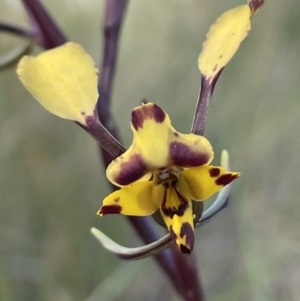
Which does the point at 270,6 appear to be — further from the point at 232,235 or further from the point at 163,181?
the point at 163,181

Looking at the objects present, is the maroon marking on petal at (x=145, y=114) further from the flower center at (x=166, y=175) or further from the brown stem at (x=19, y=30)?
the brown stem at (x=19, y=30)

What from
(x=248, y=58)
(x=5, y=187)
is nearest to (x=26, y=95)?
(x=5, y=187)

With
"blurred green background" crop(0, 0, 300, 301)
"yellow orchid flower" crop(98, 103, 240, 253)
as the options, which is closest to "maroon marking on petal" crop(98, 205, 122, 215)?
"yellow orchid flower" crop(98, 103, 240, 253)

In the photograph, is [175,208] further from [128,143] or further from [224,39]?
[128,143]

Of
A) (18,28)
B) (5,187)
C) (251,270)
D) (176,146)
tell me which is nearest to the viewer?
(176,146)

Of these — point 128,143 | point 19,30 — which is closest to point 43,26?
point 19,30

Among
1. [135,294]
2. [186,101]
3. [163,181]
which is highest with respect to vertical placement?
[163,181]

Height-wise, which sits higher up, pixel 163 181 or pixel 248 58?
pixel 163 181
